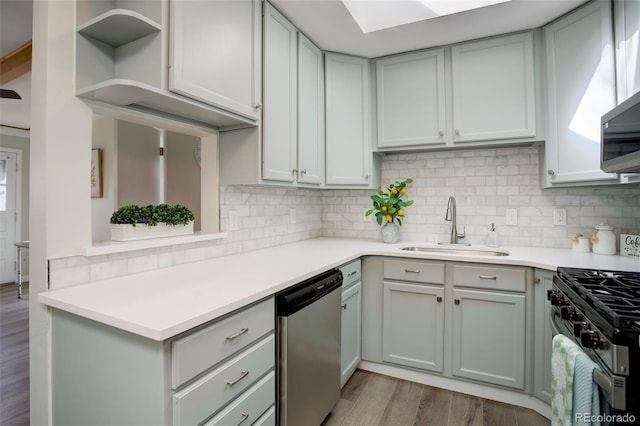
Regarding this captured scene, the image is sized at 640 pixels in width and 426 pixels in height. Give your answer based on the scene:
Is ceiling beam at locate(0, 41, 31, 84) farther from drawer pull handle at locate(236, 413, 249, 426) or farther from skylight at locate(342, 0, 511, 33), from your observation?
drawer pull handle at locate(236, 413, 249, 426)

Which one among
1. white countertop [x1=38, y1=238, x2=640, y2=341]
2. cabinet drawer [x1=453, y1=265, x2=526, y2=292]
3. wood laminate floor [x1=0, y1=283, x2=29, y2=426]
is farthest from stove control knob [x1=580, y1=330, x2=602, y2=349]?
A: wood laminate floor [x1=0, y1=283, x2=29, y2=426]

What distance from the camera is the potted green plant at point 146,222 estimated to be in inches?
63.1

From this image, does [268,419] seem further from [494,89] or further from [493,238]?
[494,89]

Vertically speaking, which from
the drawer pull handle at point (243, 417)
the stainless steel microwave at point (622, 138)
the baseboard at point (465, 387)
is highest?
the stainless steel microwave at point (622, 138)

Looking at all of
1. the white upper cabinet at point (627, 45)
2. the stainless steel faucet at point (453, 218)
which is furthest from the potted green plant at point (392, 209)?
the white upper cabinet at point (627, 45)

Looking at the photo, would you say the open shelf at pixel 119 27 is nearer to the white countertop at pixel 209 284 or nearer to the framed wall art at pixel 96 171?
the white countertop at pixel 209 284

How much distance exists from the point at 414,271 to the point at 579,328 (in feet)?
3.58

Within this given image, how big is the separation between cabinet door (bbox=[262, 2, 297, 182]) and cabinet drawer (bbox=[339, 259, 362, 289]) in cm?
69

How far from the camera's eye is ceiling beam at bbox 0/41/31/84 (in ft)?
9.23

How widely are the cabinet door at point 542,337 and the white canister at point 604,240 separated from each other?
0.61 meters

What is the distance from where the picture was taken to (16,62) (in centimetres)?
294

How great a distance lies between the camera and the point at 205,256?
77.1 inches

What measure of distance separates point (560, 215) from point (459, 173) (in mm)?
776

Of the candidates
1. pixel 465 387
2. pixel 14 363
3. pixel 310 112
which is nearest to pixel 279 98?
pixel 310 112
